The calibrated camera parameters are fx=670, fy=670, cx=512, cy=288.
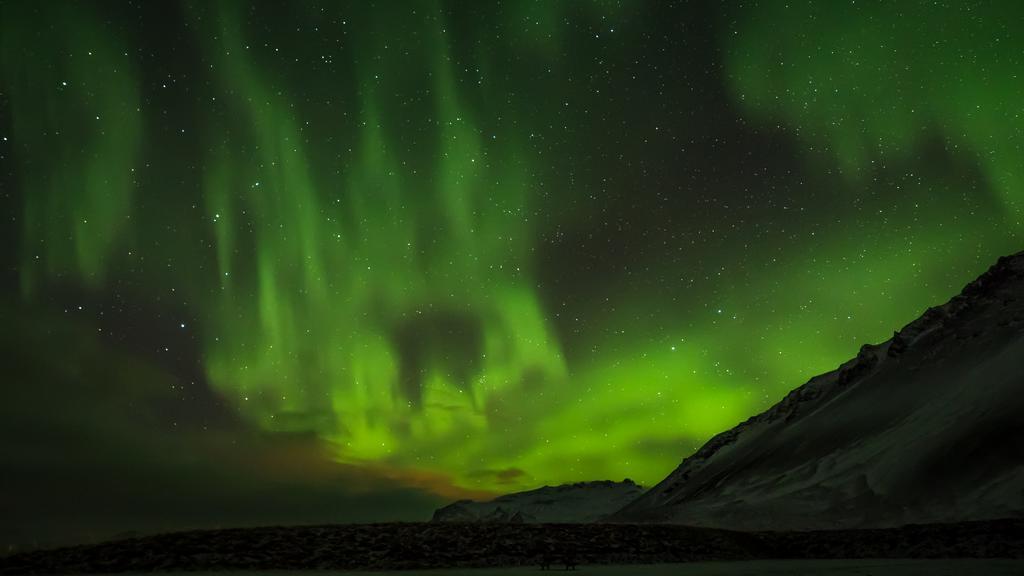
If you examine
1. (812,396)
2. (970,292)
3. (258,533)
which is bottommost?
(258,533)

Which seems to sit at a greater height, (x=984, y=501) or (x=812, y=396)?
(x=812, y=396)

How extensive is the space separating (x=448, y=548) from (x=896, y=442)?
10801cm

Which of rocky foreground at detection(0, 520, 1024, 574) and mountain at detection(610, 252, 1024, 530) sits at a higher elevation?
mountain at detection(610, 252, 1024, 530)

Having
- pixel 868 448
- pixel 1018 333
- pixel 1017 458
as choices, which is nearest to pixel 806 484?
pixel 868 448

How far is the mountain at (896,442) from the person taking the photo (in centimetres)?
9038

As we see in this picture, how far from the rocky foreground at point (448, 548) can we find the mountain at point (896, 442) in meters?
51.9

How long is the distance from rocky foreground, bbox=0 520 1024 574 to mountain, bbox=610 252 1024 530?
51.9 m

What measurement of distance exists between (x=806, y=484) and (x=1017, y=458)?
32.4 m

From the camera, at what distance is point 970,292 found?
15500 centimetres

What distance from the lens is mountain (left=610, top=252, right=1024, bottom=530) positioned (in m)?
90.4

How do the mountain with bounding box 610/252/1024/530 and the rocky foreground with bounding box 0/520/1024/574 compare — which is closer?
the rocky foreground with bounding box 0/520/1024/574

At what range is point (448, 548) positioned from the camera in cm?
2939

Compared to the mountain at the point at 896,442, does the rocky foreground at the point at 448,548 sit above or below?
below

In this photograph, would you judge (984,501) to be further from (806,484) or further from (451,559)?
(451,559)
